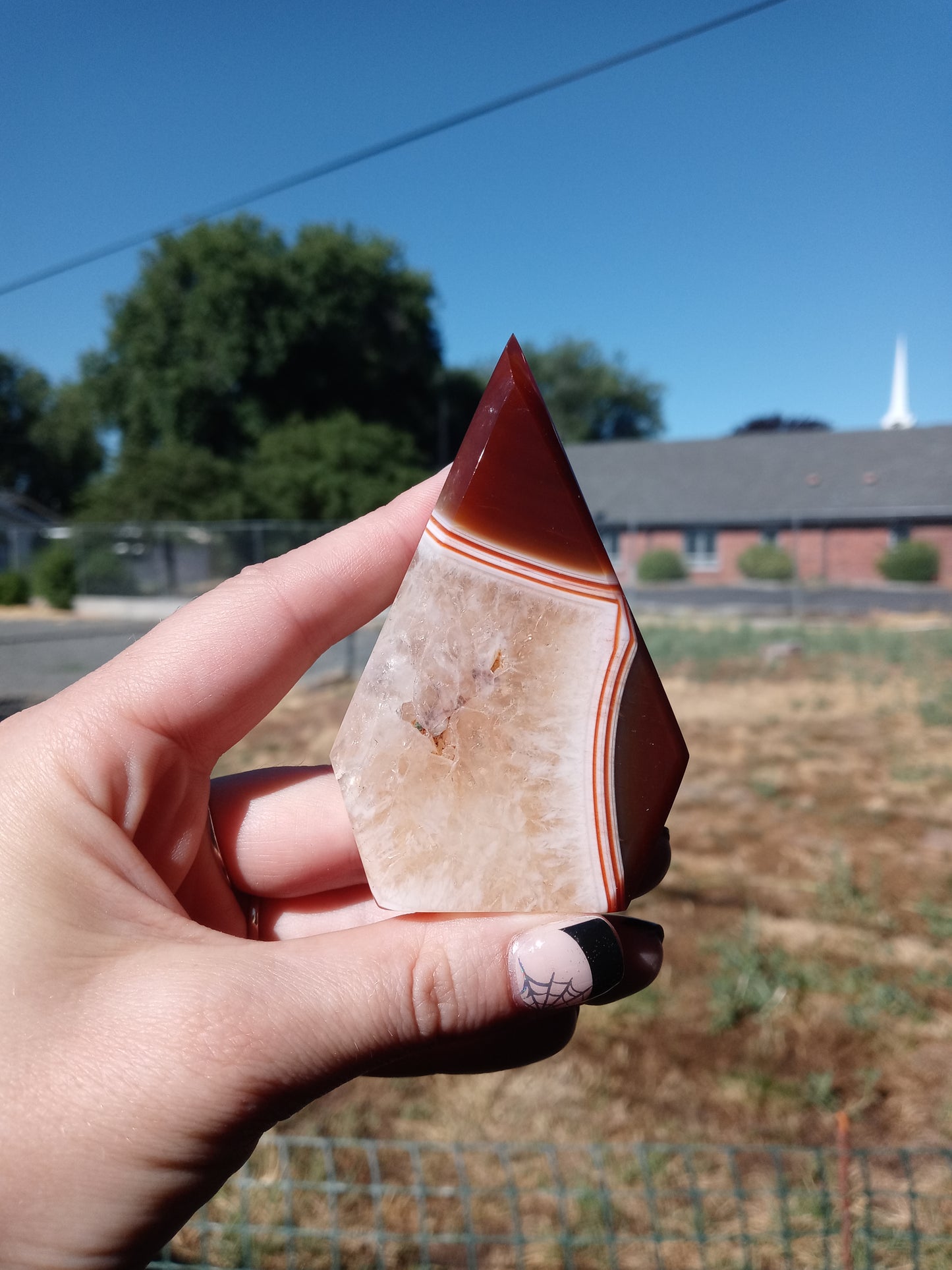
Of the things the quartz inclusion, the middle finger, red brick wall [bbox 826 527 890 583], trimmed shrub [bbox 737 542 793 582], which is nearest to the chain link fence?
trimmed shrub [bbox 737 542 793 582]

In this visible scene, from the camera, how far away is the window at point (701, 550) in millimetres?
16797

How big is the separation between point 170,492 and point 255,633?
19.4 m

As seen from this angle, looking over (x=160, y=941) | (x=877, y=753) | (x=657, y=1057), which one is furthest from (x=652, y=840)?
Result: (x=877, y=753)

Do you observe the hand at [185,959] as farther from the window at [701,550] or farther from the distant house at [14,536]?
the distant house at [14,536]

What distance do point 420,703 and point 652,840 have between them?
0.34 m

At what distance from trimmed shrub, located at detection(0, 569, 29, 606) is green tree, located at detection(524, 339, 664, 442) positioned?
1939 centimetres

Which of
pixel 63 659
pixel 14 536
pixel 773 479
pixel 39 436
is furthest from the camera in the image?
pixel 39 436

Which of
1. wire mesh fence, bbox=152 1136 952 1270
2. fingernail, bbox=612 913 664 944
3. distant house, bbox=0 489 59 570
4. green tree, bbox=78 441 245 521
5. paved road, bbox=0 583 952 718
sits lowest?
wire mesh fence, bbox=152 1136 952 1270

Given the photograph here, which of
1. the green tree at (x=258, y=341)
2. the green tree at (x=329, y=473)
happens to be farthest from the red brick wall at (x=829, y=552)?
the green tree at (x=258, y=341)

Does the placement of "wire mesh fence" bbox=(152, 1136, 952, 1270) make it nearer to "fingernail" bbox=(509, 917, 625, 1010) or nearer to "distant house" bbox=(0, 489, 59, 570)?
"fingernail" bbox=(509, 917, 625, 1010)

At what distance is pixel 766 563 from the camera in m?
15.4

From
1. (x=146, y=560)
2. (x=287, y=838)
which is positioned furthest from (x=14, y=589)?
(x=287, y=838)

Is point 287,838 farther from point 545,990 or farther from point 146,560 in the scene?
point 146,560

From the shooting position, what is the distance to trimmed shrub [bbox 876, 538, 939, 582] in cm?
1287
